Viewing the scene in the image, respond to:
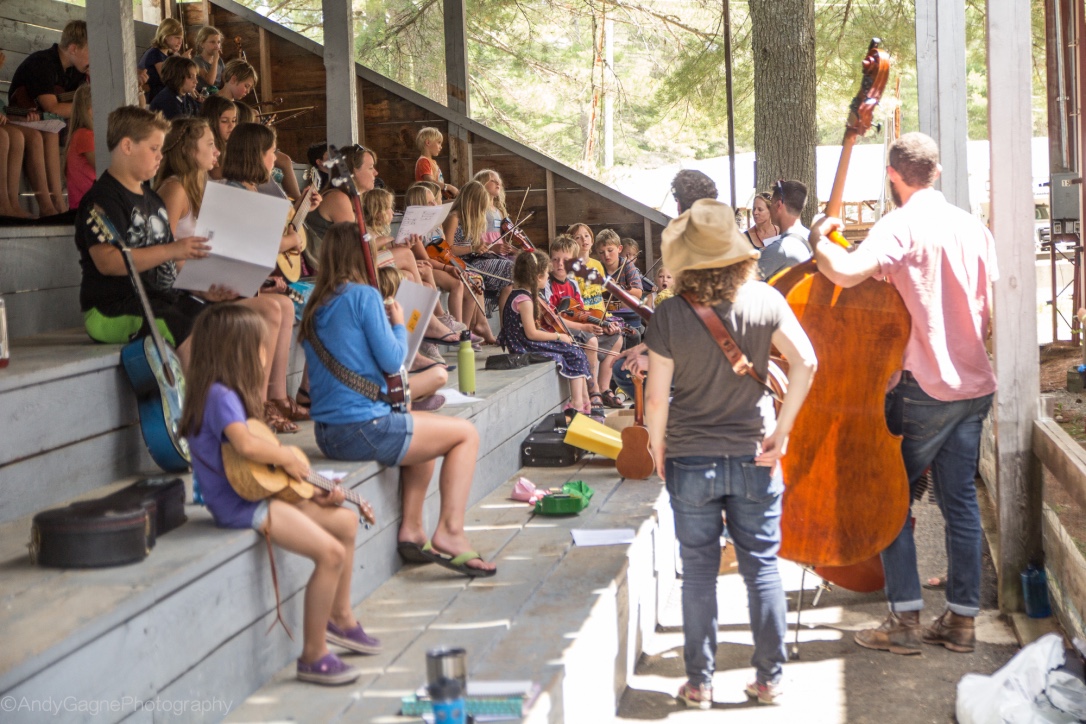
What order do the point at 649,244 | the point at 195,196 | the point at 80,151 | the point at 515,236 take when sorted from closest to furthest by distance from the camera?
the point at 195,196 < the point at 80,151 < the point at 515,236 < the point at 649,244

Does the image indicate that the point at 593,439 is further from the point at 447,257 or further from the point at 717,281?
the point at 717,281

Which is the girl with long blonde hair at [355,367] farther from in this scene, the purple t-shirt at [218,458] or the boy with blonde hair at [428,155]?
the boy with blonde hair at [428,155]

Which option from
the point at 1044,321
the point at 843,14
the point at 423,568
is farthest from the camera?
the point at 1044,321

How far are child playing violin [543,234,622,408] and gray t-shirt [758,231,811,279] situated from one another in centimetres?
188

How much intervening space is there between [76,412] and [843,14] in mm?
11436

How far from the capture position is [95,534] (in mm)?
2873

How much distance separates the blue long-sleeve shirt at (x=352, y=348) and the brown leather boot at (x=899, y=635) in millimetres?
1942

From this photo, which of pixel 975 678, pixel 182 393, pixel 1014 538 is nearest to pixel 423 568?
pixel 182 393

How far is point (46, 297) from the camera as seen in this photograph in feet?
17.4

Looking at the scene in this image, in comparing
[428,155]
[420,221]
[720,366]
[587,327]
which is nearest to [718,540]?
[720,366]

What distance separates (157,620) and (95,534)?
0.34 metres

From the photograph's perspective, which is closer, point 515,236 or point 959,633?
point 959,633

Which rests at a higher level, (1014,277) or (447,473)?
(1014,277)

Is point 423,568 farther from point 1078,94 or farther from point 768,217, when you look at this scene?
point 1078,94
